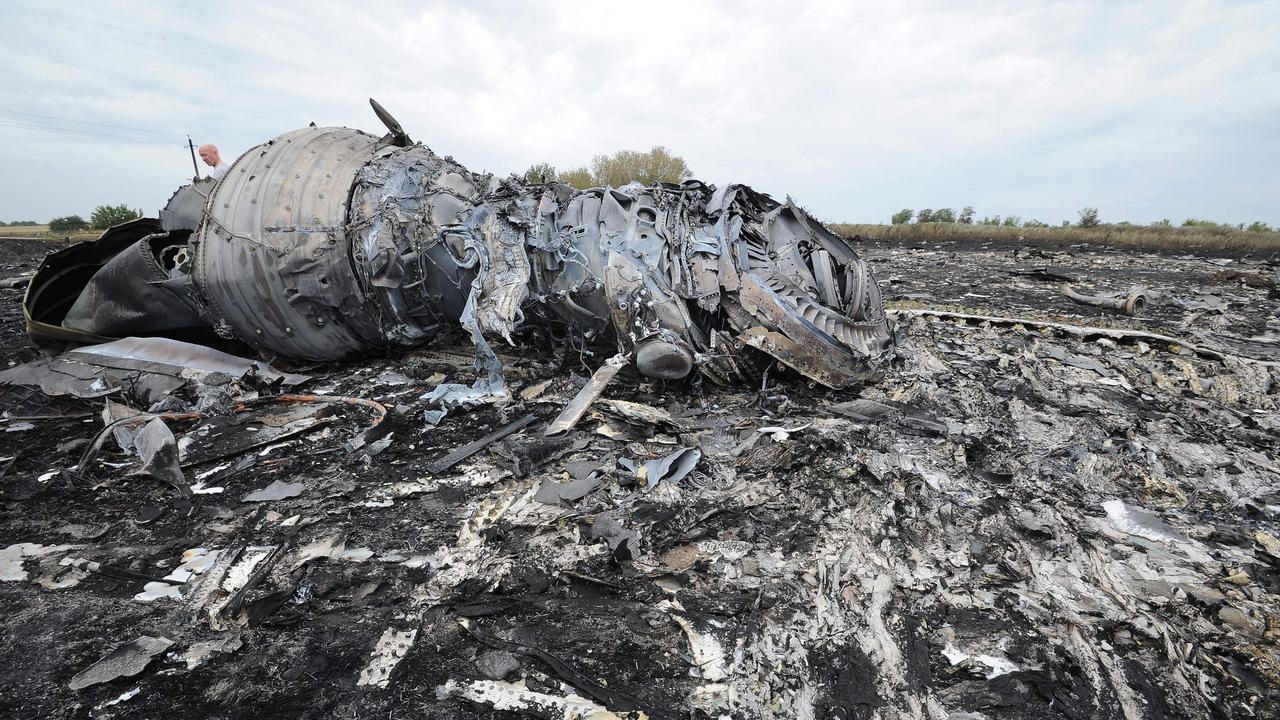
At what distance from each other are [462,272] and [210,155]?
308 centimetres

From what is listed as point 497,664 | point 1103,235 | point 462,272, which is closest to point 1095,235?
point 1103,235

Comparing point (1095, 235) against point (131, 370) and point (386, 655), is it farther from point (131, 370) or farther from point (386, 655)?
point (131, 370)

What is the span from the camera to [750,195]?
457 cm

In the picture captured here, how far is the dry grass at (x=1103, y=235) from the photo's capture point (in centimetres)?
1321

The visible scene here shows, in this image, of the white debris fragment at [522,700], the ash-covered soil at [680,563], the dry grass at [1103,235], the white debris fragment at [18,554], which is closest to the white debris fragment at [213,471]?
the ash-covered soil at [680,563]

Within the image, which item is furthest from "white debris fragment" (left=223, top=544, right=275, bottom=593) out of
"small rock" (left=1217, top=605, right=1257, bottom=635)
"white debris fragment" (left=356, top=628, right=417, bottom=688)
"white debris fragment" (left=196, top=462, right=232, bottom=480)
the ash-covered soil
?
"small rock" (left=1217, top=605, right=1257, bottom=635)

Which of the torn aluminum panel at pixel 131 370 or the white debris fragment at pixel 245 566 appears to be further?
the torn aluminum panel at pixel 131 370

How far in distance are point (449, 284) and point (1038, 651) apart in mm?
3922

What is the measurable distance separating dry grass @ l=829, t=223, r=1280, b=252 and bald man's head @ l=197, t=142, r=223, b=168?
54.4 ft

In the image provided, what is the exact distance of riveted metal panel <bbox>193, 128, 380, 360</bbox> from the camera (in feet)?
13.0

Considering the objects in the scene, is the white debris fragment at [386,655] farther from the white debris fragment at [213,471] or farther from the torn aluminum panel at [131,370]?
the torn aluminum panel at [131,370]

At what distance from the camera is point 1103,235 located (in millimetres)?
15156

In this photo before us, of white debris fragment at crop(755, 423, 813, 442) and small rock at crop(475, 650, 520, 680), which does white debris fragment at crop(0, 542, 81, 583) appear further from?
white debris fragment at crop(755, 423, 813, 442)

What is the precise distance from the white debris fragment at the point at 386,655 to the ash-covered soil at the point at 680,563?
12 mm
